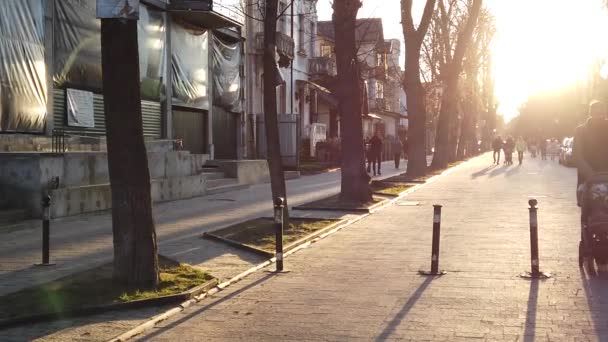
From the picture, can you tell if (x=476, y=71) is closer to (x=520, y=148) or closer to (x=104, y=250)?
(x=520, y=148)

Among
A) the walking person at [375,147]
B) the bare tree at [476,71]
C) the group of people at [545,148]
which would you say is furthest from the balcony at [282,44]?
the group of people at [545,148]

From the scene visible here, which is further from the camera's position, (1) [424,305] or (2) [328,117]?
(2) [328,117]

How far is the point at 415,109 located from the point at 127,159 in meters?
22.5

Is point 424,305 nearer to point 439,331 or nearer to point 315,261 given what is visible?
point 439,331

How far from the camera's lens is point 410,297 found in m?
8.15

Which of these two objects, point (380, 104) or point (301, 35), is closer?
point (301, 35)

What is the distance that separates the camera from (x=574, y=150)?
9.45 meters

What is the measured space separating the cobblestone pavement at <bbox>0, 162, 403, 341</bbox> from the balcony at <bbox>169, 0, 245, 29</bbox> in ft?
25.4

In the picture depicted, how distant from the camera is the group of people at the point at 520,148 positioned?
47.5 metres

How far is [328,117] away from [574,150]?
4271cm

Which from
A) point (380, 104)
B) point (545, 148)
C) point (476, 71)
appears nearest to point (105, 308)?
point (476, 71)

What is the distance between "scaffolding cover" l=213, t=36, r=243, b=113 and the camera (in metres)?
29.9

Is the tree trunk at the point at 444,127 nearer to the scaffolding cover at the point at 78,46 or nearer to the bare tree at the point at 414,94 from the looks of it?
the bare tree at the point at 414,94

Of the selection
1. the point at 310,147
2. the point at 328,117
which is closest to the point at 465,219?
the point at 310,147
